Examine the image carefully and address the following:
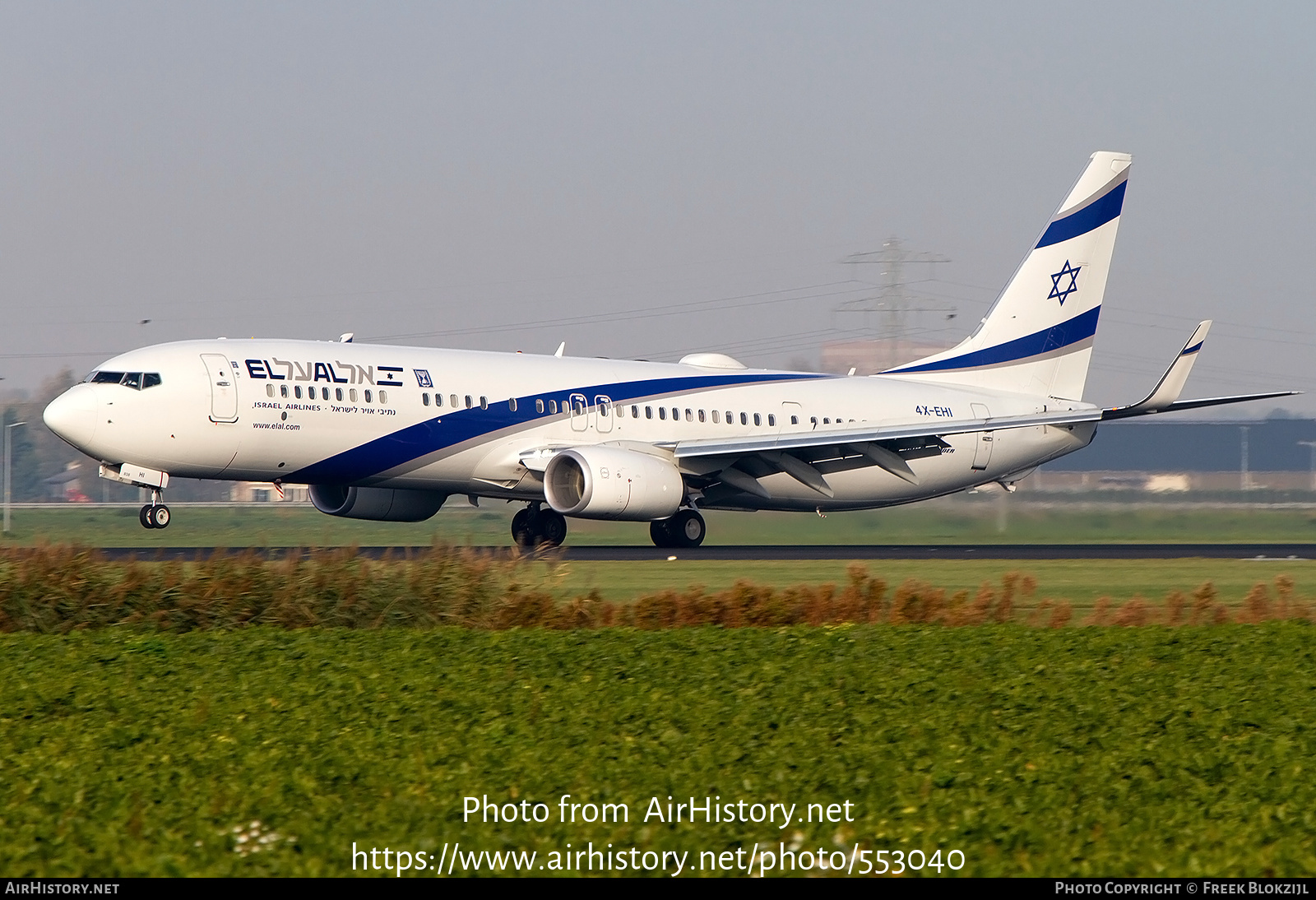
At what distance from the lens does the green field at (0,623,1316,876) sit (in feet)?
23.0

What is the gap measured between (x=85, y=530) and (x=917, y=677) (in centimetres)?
2883

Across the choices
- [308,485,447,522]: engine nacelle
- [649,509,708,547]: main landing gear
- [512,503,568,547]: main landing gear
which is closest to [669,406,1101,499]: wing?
[649,509,708,547]: main landing gear

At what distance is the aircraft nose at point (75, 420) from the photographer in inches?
955

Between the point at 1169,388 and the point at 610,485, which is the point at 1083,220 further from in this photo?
the point at 610,485

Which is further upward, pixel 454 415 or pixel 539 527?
pixel 454 415

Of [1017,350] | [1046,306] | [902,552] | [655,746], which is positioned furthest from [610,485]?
[655,746]

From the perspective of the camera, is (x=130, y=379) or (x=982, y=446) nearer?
(x=130, y=379)

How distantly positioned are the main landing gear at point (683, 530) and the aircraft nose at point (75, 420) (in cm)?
1092

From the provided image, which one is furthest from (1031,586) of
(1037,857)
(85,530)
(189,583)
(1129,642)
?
(85,530)

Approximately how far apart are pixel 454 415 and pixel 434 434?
1.78 feet

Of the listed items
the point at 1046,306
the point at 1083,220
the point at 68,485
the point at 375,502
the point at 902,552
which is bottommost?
the point at 902,552

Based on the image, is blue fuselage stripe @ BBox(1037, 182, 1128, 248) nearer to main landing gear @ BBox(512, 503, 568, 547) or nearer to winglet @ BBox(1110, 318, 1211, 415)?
winglet @ BBox(1110, 318, 1211, 415)

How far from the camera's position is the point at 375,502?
28.8m

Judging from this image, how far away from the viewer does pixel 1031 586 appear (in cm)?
1784
